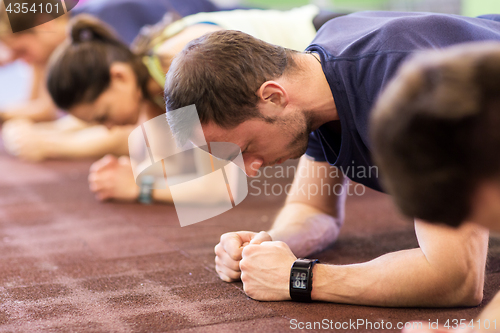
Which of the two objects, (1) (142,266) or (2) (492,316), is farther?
(1) (142,266)

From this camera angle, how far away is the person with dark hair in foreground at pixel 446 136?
531 mm

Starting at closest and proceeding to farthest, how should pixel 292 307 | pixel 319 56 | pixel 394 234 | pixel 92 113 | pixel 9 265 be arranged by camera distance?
pixel 292 307, pixel 319 56, pixel 9 265, pixel 394 234, pixel 92 113

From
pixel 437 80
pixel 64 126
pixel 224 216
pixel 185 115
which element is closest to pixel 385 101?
pixel 437 80

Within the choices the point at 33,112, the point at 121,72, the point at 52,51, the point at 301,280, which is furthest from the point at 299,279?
the point at 33,112

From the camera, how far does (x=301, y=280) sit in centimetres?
94

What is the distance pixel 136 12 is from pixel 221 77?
1.78 meters

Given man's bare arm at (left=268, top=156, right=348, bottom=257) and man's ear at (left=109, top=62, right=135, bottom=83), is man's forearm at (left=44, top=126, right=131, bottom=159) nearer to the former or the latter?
man's ear at (left=109, top=62, right=135, bottom=83)

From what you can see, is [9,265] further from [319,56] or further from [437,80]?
[437,80]

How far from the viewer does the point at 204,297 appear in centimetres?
103

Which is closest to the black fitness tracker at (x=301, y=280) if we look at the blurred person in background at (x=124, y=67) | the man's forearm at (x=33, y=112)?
the blurred person in background at (x=124, y=67)

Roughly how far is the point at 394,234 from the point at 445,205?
0.89 meters

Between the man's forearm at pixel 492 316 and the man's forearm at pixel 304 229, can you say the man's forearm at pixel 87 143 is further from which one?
the man's forearm at pixel 492 316

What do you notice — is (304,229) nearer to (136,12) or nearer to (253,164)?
(253,164)

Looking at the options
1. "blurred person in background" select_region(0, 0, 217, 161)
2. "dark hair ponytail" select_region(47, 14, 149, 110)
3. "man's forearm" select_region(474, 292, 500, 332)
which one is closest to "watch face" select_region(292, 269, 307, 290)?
"man's forearm" select_region(474, 292, 500, 332)
